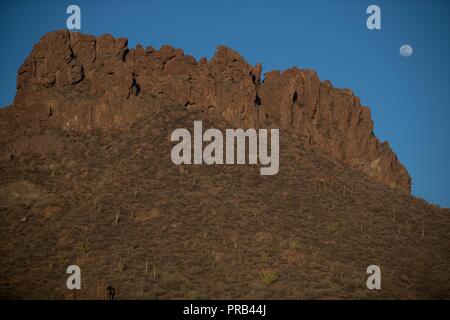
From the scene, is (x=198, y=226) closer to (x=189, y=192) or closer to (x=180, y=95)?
(x=189, y=192)

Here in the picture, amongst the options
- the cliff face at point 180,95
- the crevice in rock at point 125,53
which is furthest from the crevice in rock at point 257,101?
the crevice in rock at point 125,53

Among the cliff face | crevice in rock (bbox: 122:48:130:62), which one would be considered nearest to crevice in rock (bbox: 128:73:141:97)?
the cliff face

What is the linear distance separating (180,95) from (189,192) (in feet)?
48.0

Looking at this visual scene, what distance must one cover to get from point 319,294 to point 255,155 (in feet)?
75.4

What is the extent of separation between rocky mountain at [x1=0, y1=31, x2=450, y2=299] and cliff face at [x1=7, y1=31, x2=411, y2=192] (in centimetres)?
14

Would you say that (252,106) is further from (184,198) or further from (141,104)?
(184,198)

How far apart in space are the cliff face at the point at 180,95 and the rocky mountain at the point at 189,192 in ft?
0.45

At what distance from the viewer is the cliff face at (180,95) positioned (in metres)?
61.0

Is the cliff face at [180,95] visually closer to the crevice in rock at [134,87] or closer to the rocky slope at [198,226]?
the crevice in rock at [134,87]

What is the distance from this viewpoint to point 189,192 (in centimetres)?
5241

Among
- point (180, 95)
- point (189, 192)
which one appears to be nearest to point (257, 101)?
point (180, 95)

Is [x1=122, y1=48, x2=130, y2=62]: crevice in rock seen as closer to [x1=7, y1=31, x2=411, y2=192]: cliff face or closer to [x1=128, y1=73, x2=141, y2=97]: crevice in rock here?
[x1=7, y1=31, x2=411, y2=192]: cliff face

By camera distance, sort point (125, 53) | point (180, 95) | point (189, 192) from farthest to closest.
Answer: point (125, 53) → point (180, 95) → point (189, 192)
